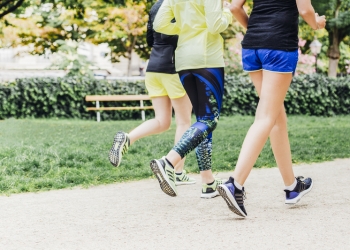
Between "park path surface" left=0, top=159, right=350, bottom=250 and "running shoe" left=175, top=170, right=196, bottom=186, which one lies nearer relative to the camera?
"park path surface" left=0, top=159, right=350, bottom=250

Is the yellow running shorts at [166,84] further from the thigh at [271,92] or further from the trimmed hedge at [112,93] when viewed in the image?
the trimmed hedge at [112,93]

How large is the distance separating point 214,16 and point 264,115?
2.88ft

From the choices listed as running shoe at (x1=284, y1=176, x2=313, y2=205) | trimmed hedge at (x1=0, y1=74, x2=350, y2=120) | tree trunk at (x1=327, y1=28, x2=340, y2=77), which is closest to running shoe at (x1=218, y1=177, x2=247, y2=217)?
running shoe at (x1=284, y1=176, x2=313, y2=205)

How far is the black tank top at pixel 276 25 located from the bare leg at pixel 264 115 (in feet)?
0.68

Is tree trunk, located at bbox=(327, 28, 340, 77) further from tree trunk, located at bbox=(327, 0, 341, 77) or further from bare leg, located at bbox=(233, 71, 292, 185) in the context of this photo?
bare leg, located at bbox=(233, 71, 292, 185)

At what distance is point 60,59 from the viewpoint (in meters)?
22.2

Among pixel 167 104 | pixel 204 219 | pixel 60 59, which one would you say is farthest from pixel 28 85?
pixel 204 219

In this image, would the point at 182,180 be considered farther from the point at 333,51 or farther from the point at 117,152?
the point at 333,51

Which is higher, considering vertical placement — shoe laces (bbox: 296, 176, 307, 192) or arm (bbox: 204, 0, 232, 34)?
arm (bbox: 204, 0, 232, 34)

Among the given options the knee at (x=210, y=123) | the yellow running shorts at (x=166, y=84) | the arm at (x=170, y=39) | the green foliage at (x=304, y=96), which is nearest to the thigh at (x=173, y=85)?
the yellow running shorts at (x=166, y=84)

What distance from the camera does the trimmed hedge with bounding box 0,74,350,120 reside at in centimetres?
1688

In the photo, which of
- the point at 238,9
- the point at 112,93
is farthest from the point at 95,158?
the point at 112,93

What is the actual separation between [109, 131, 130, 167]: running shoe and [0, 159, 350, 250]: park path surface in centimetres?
32

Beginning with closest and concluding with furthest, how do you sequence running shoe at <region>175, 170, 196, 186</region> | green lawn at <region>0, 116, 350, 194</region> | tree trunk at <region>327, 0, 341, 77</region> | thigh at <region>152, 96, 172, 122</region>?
thigh at <region>152, 96, 172, 122</region>
running shoe at <region>175, 170, 196, 186</region>
green lawn at <region>0, 116, 350, 194</region>
tree trunk at <region>327, 0, 341, 77</region>
